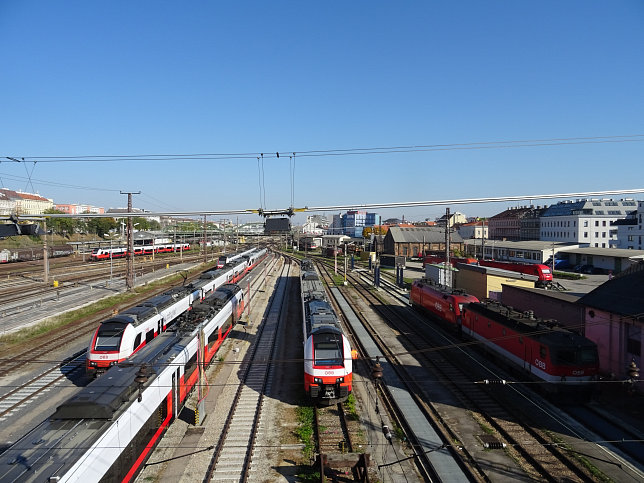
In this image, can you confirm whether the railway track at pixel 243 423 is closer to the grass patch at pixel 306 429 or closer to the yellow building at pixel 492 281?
the grass patch at pixel 306 429

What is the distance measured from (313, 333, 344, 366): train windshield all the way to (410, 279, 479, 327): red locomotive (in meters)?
13.0

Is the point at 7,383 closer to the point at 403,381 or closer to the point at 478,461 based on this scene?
the point at 403,381

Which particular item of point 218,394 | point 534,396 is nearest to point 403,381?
point 534,396

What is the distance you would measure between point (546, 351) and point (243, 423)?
12.3 metres

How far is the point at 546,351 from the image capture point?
54.2ft

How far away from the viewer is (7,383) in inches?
742

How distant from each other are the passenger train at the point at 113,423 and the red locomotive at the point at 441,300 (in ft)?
56.1

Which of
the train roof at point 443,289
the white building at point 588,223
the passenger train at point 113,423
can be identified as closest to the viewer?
the passenger train at point 113,423

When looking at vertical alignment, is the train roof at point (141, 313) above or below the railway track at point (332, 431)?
above

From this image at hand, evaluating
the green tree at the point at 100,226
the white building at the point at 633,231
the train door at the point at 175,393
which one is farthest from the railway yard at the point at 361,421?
the green tree at the point at 100,226

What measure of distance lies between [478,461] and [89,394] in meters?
11.5

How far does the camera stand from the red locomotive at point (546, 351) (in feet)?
52.9

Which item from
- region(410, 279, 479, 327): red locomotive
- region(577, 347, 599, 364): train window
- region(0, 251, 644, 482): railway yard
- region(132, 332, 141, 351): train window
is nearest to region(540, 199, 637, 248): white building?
region(410, 279, 479, 327): red locomotive

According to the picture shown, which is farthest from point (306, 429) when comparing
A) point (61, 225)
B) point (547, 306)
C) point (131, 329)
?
point (61, 225)
